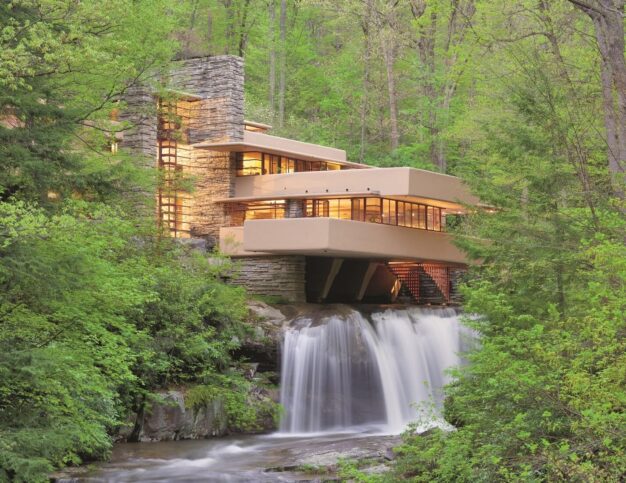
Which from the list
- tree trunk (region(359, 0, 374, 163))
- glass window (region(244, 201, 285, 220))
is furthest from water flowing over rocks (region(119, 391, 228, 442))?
tree trunk (region(359, 0, 374, 163))

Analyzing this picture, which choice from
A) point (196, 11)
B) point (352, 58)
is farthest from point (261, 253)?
point (196, 11)

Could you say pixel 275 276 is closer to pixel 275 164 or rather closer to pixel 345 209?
pixel 345 209

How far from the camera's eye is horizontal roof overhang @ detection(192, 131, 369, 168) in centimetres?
3700

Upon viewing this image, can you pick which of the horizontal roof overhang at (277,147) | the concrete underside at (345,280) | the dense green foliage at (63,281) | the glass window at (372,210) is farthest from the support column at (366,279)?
the dense green foliage at (63,281)

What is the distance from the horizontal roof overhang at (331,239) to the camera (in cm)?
3244

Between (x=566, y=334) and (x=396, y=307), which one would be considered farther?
(x=396, y=307)

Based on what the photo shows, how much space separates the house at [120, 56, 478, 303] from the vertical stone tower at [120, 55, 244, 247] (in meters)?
0.04

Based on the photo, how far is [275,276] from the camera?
34.8m

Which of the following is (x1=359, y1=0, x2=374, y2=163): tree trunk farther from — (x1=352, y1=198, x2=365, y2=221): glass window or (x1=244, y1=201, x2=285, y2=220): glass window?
(x1=352, y1=198, x2=365, y2=221): glass window

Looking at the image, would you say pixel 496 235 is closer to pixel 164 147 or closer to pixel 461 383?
pixel 461 383

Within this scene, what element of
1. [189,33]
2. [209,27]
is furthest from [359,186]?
[209,27]

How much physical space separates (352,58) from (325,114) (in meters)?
5.14

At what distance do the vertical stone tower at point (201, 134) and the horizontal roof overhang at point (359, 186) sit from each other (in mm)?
1079

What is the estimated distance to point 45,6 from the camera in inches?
690
